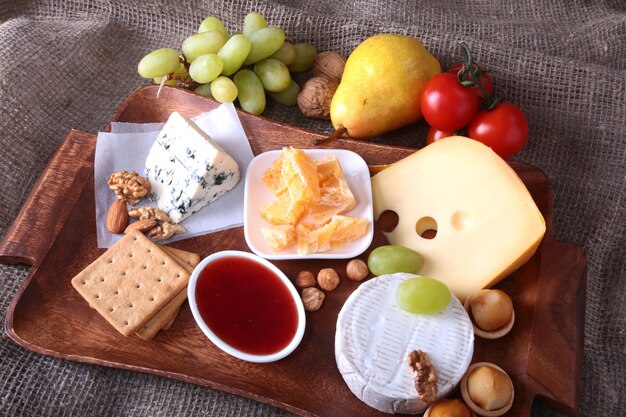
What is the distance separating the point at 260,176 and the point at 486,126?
752mm

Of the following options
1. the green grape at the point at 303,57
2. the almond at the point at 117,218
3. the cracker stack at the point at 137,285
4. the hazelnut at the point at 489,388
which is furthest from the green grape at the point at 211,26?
the hazelnut at the point at 489,388

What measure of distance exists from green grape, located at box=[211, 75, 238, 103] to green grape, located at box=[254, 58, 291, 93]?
17cm

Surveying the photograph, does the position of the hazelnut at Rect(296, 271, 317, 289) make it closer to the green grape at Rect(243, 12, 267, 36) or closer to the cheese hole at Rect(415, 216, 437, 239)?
the cheese hole at Rect(415, 216, 437, 239)

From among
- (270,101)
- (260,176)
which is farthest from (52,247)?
(270,101)

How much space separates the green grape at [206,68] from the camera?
6.81ft

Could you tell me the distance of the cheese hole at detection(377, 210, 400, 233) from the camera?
6.22 feet

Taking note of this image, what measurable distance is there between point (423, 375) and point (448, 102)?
91 centimetres

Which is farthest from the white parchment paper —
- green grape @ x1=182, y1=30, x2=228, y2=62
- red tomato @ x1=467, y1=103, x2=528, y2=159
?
red tomato @ x1=467, y1=103, x2=528, y2=159

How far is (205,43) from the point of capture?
2.16 metres

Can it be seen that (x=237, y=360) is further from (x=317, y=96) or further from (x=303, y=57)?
(x=303, y=57)

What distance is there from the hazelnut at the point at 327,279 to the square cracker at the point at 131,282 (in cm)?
38

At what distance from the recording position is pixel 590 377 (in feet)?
5.86

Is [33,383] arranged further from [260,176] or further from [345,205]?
[345,205]

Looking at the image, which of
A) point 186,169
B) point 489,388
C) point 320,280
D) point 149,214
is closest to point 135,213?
point 149,214
